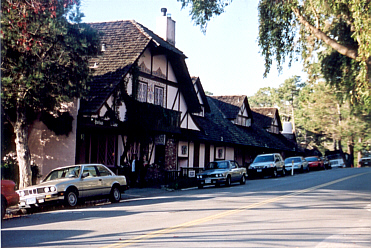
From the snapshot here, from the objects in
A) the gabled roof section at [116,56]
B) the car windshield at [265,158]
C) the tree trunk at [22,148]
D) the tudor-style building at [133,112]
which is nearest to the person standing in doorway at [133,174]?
the tudor-style building at [133,112]

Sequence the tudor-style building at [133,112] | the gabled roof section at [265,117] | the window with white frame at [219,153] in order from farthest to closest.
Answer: the gabled roof section at [265,117]
the window with white frame at [219,153]
the tudor-style building at [133,112]

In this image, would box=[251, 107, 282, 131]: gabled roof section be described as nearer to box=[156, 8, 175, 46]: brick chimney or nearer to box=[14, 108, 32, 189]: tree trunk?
box=[156, 8, 175, 46]: brick chimney

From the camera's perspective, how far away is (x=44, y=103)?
19.0 metres

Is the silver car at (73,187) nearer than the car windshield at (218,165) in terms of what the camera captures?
Yes

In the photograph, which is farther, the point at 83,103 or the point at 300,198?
the point at 83,103

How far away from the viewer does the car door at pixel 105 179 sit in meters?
18.0

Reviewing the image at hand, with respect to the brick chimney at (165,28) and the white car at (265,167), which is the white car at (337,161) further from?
the brick chimney at (165,28)

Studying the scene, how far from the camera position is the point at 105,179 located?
1806cm

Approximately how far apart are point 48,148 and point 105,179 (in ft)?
23.1

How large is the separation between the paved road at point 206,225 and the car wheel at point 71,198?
0.34 meters

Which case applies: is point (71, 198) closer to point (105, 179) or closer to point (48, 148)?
point (105, 179)

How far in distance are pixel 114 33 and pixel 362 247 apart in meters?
22.8

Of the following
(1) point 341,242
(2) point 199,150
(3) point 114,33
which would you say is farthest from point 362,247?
(2) point 199,150

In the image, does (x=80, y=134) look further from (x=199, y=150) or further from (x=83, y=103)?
(x=199, y=150)
